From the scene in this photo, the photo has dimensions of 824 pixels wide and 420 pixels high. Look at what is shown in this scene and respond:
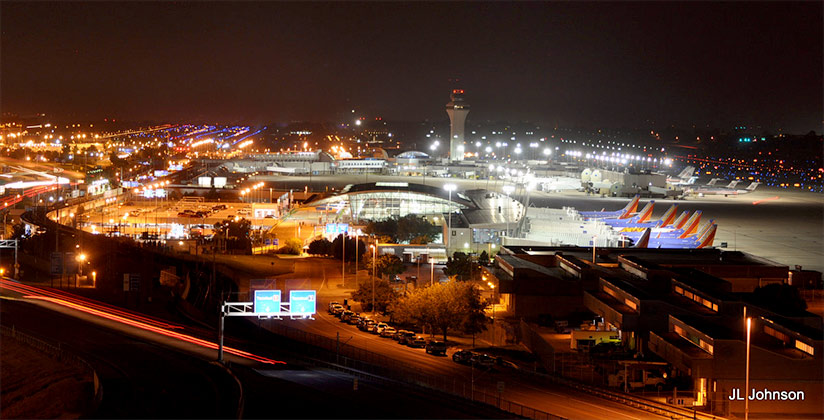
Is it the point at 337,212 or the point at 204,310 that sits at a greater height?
the point at 337,212

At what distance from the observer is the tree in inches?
721

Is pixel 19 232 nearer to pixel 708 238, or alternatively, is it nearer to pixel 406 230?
pixel 406 230

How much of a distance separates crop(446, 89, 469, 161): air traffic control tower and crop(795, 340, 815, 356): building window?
253ft

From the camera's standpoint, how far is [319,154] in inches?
3233

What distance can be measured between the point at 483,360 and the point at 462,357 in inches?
18.7

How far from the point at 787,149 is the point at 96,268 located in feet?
314

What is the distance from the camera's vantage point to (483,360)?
15523 mm

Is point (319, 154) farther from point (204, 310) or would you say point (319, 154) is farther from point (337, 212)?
point (204, 310)

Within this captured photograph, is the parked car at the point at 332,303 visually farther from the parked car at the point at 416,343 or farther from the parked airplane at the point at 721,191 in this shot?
the parked airplane at the point at 721,191

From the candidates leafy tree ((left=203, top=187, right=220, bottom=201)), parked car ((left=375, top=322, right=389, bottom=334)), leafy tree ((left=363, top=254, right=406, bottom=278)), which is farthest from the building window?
leafy tree ((left=203, top=187, right=220, bottom=201))

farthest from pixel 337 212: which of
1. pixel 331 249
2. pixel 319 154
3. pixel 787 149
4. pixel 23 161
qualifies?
pixel 787 149

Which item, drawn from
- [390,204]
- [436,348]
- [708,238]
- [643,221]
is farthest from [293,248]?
[643,221]

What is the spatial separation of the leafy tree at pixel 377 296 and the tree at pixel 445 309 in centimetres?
166

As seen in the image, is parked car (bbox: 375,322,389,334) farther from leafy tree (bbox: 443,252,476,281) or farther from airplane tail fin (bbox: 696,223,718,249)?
airplane tail fin (bbox: 696,223,718,249)
